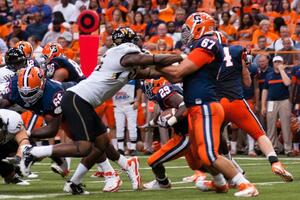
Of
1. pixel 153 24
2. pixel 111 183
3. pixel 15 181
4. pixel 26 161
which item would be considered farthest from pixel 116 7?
pixel 26 161

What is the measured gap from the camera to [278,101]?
17797mm

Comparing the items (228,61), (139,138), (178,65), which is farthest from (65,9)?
(178,65)

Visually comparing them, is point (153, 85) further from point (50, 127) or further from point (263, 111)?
point (263, 111)

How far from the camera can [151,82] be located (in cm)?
1155

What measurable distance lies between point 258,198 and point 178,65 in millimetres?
1525

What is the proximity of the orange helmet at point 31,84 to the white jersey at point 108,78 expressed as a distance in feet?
1.74

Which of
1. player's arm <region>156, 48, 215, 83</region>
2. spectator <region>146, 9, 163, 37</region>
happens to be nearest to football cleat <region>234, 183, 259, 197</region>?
player's arm <region>156, 48, 215, 83</region>

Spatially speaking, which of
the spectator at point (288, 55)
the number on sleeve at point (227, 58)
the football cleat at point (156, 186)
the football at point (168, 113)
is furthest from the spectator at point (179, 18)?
the football cleat at point (156, 186)

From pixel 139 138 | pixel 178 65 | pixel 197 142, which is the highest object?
pixel 178 65

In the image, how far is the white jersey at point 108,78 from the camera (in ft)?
33.8

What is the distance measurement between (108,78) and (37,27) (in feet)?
41.5

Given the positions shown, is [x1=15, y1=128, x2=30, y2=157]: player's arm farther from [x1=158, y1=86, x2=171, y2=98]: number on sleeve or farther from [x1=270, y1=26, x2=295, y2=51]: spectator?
[x1=270, y1=26, x2=295, y2=51]: spectator

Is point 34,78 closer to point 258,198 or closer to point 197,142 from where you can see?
point 197,142

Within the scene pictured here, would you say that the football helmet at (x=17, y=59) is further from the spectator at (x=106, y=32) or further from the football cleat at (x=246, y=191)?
the spectator at (x=106, y=32)
